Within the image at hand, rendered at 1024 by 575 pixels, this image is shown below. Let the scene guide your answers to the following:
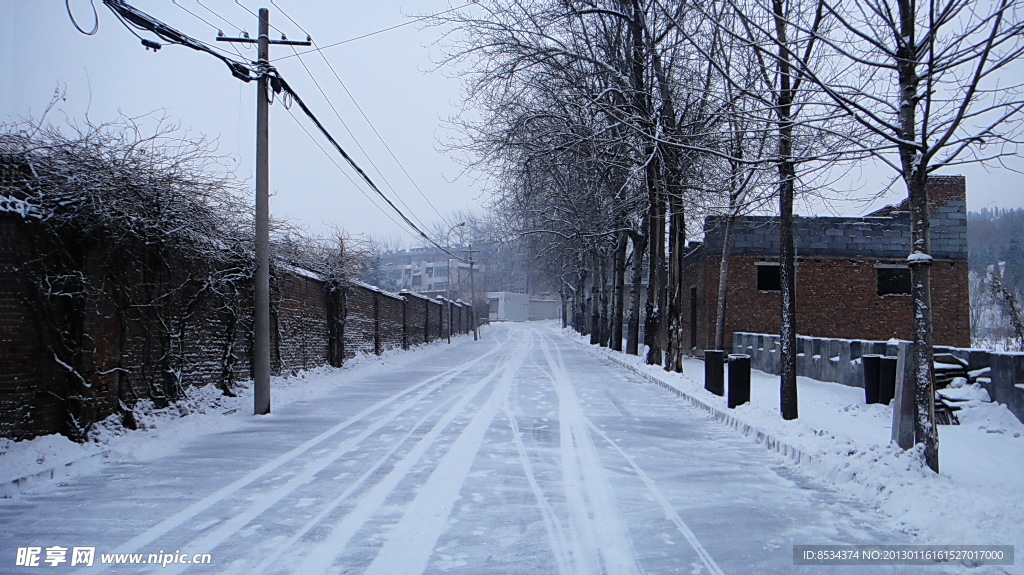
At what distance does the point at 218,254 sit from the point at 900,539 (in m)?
10.1

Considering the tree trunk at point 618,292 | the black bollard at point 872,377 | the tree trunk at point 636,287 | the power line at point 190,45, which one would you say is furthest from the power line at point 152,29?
the tree trunk at point 618,292

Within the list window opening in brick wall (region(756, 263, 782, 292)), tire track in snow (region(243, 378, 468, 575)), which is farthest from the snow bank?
window opening in brick wall (region(756, 263, 782, 292))

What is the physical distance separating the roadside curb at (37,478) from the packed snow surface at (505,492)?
80 millimetres

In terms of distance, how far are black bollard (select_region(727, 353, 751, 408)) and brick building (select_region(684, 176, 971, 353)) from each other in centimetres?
1365

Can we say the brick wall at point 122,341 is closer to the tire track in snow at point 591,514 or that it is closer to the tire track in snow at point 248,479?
the tire track in snow at point 248,479

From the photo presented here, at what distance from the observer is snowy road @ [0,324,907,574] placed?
176 inches

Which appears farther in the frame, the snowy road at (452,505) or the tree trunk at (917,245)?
the tree trunk at (917,245)

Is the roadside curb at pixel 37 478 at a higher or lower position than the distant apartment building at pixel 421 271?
lower

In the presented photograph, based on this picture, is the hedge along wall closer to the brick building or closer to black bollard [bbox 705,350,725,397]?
the brick building

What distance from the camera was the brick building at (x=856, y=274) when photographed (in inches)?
943

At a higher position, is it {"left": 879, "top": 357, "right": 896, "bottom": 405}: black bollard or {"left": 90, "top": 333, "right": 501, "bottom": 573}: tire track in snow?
{"left": 879, "top": 357, "right": 896, "bottom": 405}: black bollard

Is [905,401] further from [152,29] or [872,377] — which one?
[152,29]

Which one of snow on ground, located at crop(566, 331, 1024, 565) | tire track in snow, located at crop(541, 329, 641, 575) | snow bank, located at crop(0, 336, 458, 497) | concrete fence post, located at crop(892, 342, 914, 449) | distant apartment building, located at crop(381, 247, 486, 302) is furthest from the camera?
distant apartment building, located at crop(381, 247, 486, 302)

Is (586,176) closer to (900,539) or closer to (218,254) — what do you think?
(218,254)
